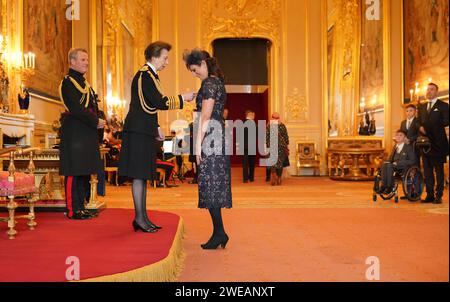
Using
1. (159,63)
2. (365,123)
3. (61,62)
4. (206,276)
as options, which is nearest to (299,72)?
(365,123)

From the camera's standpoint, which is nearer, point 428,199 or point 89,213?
point 89,213

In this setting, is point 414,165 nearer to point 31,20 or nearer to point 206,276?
point 206,276

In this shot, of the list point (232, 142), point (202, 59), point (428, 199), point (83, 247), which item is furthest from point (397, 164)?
point (83, 247)

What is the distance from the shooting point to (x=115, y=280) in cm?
253

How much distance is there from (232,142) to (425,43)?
6.63 m

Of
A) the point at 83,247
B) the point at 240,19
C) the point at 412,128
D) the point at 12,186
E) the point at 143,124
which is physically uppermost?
the point at 240,19

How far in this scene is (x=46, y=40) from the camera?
978cm

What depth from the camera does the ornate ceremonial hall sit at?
11.1 ft

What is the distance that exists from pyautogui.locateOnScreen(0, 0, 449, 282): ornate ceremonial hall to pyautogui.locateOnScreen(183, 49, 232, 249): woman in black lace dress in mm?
15

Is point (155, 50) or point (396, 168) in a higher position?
point (155, 50)

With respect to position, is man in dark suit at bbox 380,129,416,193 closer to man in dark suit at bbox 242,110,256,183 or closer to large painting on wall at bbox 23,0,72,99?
man in dark suit at bbox 242,110,256,183

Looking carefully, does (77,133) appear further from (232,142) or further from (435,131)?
(435,131)

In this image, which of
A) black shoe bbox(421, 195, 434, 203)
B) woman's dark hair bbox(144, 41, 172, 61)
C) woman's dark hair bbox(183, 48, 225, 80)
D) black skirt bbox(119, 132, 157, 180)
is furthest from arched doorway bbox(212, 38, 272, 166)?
woman's dark hair bbox(183, 48, 225, 80)

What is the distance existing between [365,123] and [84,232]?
400 inches
